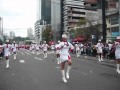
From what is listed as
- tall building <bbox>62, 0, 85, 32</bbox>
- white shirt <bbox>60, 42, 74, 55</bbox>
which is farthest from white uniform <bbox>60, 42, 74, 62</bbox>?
tall building <bbox>62, 0, 85, 32</bbox>

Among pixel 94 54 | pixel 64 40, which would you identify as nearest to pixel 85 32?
pixel 94 54

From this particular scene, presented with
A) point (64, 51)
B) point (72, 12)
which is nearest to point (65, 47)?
point (64, 51)

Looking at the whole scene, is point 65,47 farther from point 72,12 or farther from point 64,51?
point 72,12

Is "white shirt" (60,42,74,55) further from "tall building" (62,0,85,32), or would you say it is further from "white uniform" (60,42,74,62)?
"tall building" (62,0,85,32)

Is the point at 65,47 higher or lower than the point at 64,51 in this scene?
higher

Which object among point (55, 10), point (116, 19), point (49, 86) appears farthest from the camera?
point (55, 10)

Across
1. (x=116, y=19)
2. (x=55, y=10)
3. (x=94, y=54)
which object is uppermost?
(x=55, y=10)

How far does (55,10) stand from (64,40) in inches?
5846

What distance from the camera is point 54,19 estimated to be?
541 feet

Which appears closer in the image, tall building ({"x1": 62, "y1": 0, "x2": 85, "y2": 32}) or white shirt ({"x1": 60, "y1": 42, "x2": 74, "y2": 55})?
white shirt ({"x1": 60, "y1": 42, "x2": 74, "y2": 55})

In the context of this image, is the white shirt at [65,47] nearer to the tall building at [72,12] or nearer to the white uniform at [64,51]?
the white uniform at [64,51]

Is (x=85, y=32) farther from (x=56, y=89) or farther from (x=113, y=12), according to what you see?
(x=56, y=89)

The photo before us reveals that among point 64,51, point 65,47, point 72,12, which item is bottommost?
point 64,51

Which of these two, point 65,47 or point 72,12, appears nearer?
point 65,47
